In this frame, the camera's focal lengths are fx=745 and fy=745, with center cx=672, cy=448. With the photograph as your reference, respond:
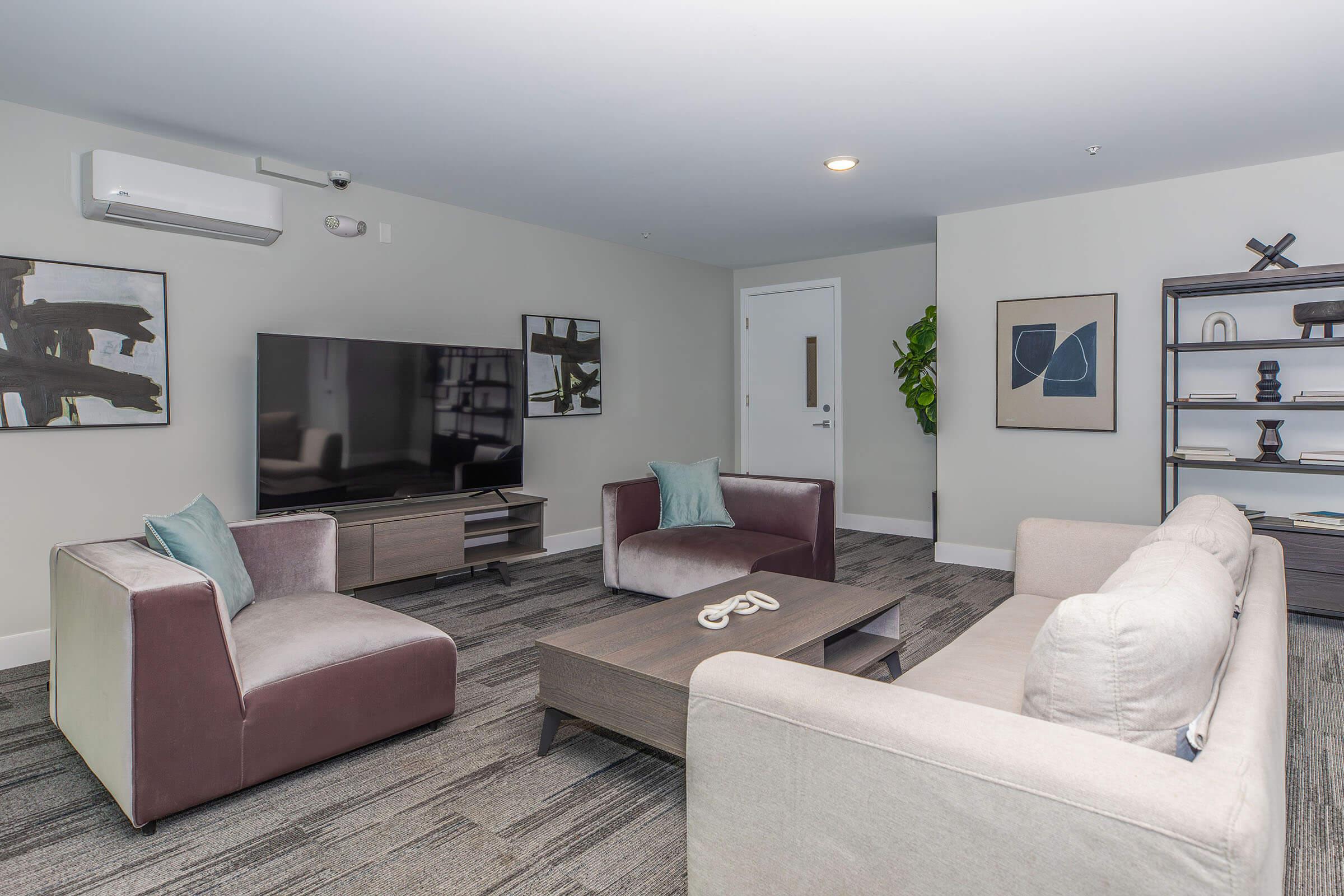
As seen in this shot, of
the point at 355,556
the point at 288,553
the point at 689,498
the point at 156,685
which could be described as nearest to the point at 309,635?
the point at 156,685

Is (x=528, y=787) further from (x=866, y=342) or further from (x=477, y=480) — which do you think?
(x=866, y=342)

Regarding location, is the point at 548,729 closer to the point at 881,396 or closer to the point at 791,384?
the point at 881,396

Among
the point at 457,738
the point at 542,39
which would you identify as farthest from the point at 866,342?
the point at 457,738

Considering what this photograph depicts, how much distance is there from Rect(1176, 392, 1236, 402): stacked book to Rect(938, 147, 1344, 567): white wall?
0.22 m

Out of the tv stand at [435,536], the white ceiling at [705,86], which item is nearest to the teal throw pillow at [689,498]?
the tv stand at [435,536]

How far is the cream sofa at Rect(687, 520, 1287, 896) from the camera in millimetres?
850

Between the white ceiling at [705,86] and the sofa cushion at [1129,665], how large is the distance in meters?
2.07

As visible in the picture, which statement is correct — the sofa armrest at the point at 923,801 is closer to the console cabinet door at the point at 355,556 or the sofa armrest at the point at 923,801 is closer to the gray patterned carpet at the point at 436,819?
the gray patterned carpet at the point at 436,819

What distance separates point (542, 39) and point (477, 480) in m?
2.69

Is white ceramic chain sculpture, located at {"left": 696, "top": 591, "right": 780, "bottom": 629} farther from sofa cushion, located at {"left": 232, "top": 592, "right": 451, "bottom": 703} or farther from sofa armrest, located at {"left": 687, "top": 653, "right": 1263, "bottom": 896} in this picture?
sofa armrest, located at {"left": 687, "top": 653, "right": 1263, "bottom": 896}

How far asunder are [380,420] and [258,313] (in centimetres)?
80

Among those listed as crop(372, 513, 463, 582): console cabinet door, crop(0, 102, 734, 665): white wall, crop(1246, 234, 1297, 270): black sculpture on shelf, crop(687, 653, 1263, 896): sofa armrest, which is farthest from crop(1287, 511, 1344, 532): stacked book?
crop(372, 513, 463, 582): console cabinet door

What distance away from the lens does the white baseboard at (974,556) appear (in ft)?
16.0

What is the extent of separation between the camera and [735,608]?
101 inches
